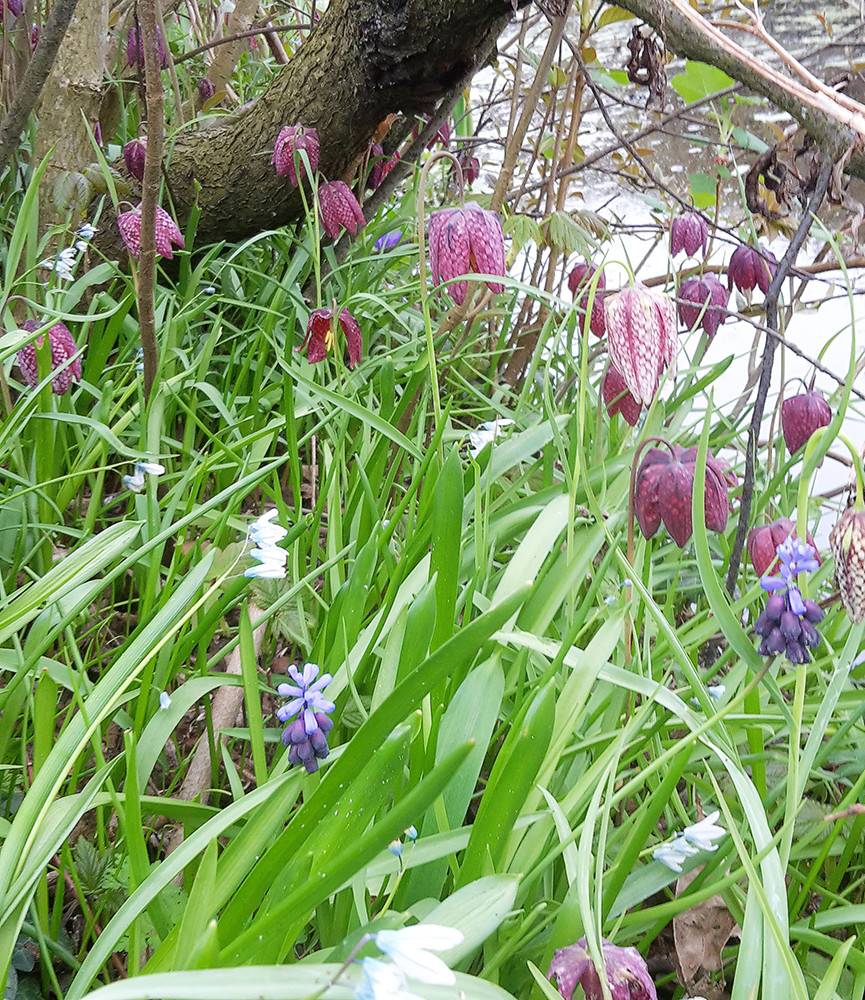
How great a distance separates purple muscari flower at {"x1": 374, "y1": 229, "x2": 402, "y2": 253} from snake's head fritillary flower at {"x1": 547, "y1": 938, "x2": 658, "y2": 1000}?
1.76m

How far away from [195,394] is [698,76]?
118 centimetres

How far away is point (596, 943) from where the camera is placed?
0.55m

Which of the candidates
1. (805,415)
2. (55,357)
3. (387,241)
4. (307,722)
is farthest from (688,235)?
(307,722)

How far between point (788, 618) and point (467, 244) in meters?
0.59

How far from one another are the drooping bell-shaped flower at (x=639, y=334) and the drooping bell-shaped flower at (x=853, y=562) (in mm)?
212

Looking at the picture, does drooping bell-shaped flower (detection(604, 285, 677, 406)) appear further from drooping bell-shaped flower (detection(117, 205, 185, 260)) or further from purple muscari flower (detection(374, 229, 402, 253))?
purple muscari flower (detection(374, 229, 402, 253))

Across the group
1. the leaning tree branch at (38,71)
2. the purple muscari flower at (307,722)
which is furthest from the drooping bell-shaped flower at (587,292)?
the leaning tree branch at (38,71)

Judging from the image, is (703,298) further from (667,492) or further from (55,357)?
(55,357)

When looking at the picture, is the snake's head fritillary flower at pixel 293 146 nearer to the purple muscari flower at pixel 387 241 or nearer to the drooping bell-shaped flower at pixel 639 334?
the purple muscari flower at pixel 387 241

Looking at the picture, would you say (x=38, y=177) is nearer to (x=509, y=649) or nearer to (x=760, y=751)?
(x=509, y=649)

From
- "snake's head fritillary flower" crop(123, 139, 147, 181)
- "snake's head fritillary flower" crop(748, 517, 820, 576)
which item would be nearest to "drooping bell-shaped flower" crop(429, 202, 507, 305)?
"snake's head fritillary flower" crop(748, 517, 820, 576)

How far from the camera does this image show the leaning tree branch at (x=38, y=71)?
1.24 m

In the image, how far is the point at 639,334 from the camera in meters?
0.81

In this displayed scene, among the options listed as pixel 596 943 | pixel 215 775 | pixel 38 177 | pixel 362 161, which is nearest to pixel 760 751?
pixel 596 943
